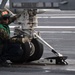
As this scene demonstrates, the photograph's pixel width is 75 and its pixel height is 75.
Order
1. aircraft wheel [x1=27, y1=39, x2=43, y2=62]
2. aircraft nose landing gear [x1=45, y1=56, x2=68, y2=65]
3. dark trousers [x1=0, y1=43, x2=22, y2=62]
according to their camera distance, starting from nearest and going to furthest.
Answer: dark trousers [x1=0, y1=43, x2=22, y2=62] < aircraft nose landing gear [x1=45, y1=56, x2=68, y2=65] < aircraft wheel [x1=27, y1=39, x2=43, y2=62]

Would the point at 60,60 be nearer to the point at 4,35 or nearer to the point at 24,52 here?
the point at 24,52

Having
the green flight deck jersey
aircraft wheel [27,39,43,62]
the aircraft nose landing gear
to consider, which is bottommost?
the aircraft nose landing gear

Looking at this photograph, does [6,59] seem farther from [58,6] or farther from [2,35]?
[58,6]

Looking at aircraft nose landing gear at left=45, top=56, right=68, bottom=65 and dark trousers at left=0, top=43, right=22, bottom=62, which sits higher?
dark trousers at left=0, top=43, right=22, bottom=62

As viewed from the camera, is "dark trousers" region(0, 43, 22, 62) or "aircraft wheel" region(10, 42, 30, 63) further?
"aircraft wheel" region(10, 42, 30, 63)

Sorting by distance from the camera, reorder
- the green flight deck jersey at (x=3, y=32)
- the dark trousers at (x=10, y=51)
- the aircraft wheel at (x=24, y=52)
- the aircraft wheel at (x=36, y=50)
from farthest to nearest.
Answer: the aircraft wheel at (x=36, y=50) < the aircraft wheel at (x=24, y=52) < the dark trousers at (x=10, y=51) < the green flight deck jersey at (x=3, y=32)

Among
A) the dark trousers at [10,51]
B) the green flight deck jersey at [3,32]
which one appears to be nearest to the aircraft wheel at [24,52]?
the dark trousers at [10,51]

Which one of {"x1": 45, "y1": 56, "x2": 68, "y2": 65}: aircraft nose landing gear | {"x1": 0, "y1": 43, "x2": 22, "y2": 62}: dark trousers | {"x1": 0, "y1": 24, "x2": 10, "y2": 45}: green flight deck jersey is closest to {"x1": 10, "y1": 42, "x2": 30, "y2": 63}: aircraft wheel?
{"x1": 0, "y1": 43, "x2": 22, "y2": 62}: dark trousers

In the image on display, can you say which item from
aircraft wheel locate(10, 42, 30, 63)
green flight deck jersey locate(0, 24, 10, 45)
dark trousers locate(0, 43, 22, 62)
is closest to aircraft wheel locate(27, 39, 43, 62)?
aircraft wheel locate(10, 42, 30, 63)

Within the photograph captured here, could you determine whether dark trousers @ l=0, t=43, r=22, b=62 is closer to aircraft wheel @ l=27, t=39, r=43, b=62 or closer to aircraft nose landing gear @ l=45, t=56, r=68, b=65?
aircraft wheel @ l=27, t=39, r=43, b=62

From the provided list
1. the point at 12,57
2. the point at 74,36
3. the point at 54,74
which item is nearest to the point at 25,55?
the point at 12,57

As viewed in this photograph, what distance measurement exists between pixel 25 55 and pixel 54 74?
1.11 meters

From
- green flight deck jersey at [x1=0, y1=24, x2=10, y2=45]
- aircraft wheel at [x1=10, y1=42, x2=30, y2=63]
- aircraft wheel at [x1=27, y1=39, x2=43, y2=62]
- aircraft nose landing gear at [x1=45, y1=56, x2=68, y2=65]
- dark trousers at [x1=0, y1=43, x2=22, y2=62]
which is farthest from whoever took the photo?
aircraft wheel at [x1=27, y1=39, x2=43, y2=62]

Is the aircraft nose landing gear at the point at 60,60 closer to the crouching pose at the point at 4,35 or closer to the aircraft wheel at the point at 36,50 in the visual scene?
the aircraft wheel at the point at 36,50
